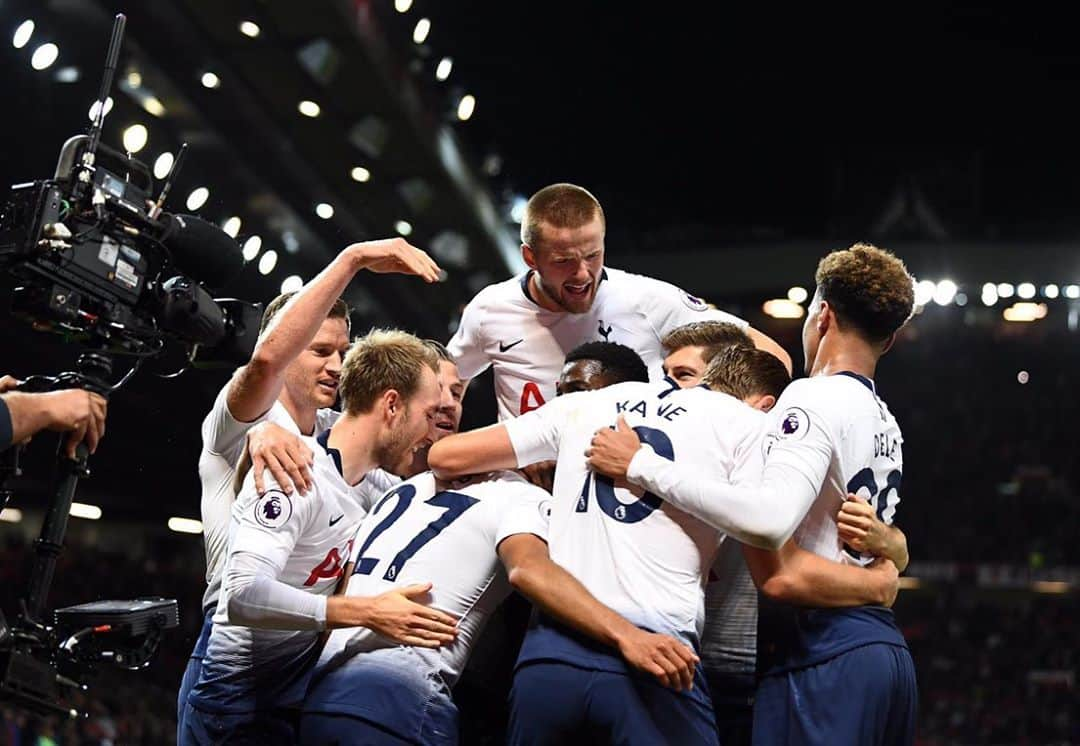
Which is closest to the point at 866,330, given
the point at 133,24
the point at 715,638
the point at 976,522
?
the point at 715,638

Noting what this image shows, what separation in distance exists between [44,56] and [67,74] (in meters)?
0.43

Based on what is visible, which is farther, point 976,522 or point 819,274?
point 976,522

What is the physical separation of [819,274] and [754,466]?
0.75 metres

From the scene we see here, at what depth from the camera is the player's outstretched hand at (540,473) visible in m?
4.45

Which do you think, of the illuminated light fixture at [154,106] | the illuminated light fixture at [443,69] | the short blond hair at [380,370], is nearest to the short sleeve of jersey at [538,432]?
the short blond hair at [380,370]

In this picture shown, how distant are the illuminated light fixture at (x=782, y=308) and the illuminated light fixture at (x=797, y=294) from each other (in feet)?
0.39

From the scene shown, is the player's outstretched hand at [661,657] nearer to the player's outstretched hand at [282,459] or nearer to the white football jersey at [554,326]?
the player's outstretched hand at [282,459]

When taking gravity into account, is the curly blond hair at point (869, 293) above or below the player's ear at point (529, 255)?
below

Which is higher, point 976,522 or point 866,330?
point 976,522

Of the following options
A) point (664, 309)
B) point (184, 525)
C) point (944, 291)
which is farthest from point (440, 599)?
point (184, 525)

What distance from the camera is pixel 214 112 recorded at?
14.9 meters

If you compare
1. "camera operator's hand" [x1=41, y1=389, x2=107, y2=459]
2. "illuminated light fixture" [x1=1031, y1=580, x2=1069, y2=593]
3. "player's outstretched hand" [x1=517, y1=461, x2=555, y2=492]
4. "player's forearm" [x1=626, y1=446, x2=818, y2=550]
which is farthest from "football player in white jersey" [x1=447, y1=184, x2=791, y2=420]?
"illuminated light fixture" [x1=1031, y1=580, x2=1069, y2=593]

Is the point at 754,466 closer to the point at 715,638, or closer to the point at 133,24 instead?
the point at 715,638

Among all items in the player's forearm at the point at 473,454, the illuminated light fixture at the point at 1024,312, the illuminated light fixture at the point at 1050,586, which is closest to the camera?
the player's forearm at the point at 473,454
